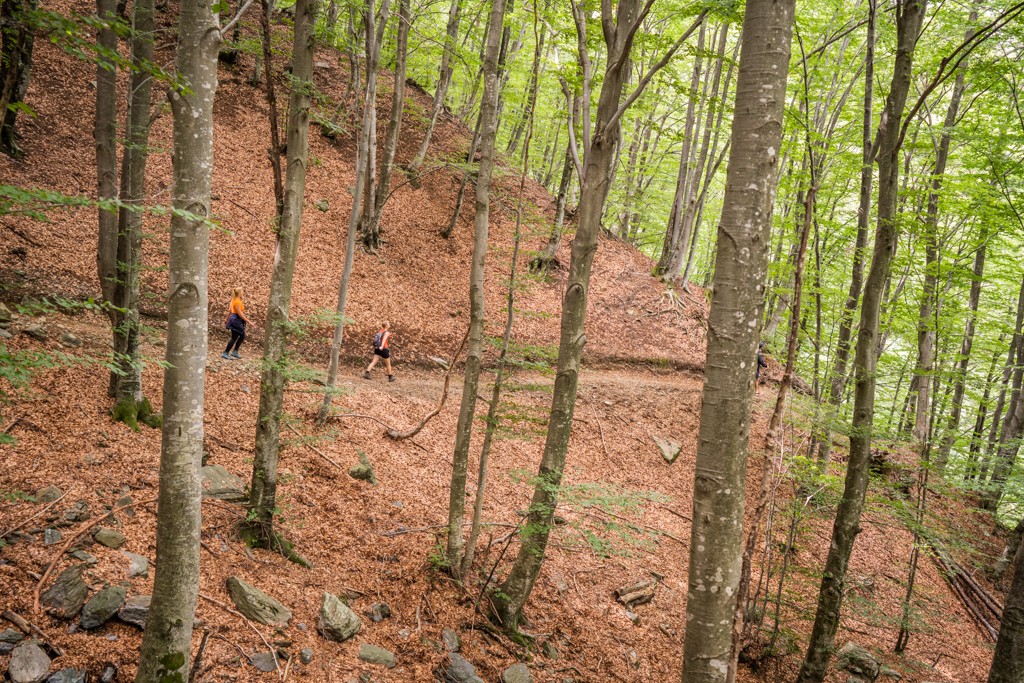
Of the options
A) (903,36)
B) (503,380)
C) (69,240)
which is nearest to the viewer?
(903,36)

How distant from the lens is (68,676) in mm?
3531

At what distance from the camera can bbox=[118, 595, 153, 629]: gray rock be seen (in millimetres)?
4160


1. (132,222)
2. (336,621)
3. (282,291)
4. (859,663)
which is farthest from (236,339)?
(859,663)

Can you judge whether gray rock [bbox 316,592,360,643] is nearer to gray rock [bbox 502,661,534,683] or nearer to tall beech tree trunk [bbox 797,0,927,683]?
gray rock [bbox 502,661,534,683]

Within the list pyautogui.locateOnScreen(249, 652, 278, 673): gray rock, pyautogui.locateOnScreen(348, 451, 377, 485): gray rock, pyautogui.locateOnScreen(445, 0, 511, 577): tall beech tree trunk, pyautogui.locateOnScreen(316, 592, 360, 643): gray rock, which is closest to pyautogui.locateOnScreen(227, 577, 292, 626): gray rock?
pyautogui.locateOnScreen(316, 592, 360, 643): gray rock

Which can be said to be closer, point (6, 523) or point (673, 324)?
point (6, 523)

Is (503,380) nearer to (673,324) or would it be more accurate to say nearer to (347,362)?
(347,362)

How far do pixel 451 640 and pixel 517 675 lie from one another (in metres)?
0.81

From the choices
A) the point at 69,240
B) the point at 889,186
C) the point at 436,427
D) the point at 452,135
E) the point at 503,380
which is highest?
the point at 452,135

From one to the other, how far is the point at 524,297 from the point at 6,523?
1398 centimetres

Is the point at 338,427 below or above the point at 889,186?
below

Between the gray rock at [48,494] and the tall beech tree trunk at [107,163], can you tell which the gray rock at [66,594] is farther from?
the tall beech tree trunk at [107,163]

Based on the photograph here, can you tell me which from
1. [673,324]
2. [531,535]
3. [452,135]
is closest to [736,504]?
[531,535]

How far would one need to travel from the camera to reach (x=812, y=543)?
11523mm
